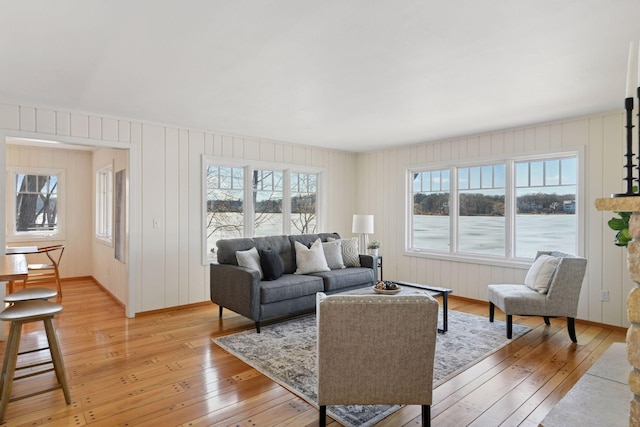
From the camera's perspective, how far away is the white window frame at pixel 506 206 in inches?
170

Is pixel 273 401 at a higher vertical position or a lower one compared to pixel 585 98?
lower

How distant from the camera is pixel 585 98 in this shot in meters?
3.58

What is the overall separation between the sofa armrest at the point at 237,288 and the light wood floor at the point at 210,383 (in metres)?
0.32

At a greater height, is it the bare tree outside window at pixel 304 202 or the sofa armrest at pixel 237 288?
the bare tree outside window at pixel 304 202

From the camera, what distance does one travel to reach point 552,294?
364cm

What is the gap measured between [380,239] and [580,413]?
4749 mm

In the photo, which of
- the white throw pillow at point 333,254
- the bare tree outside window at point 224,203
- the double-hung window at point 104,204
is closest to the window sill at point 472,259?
the white throw pillow at point 333,254

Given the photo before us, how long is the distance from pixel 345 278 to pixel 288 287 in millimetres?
881

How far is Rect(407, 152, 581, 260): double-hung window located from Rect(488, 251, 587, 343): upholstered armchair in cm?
92

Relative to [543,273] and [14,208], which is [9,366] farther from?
[14,208]

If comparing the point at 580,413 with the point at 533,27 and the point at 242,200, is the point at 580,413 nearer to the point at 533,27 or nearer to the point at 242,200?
the point at 533,27

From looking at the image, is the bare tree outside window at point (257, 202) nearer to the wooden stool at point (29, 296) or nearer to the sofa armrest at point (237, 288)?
the sofa armrest at point (237, 288)

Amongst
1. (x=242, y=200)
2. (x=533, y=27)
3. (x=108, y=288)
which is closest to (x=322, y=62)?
(x=533, y=27)

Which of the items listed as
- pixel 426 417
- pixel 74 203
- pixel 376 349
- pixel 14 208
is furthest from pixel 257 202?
pixel 14 208
